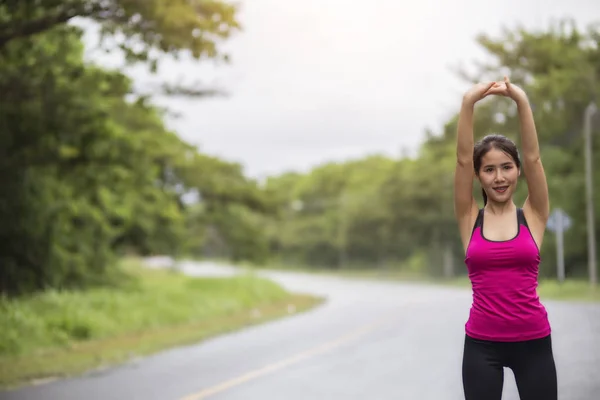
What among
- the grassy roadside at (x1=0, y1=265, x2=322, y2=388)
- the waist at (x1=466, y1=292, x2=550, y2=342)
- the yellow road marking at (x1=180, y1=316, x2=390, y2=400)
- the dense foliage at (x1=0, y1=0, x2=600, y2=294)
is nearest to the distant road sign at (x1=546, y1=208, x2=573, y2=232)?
the dense foliage at (x1=0, y1=0, x2=600, y2=294)

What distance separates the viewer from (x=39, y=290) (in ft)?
64.8

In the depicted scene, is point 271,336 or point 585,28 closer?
point 271,336

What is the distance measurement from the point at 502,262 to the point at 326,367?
7.86 meters

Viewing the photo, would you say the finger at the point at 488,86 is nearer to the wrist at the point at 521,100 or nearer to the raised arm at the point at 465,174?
the raised arm at the point at 465,174

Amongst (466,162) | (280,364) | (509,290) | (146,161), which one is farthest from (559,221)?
(509,290)

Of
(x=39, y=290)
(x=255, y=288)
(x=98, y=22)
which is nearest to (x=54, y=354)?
(x=98, y=22)

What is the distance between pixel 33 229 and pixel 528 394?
16.9 meters

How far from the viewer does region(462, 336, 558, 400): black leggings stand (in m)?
3.51

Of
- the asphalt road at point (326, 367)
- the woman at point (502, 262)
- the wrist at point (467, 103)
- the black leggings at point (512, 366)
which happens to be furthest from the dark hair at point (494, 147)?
the asphalt road at point (326, 367)

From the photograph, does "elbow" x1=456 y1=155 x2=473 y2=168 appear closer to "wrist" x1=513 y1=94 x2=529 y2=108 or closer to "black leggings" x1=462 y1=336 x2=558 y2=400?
"wrist" x1=513 y1=94 x2=529 y2=108

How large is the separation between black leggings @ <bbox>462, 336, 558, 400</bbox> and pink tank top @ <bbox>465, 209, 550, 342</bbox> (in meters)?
0.05

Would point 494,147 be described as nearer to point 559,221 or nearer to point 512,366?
point 512,366

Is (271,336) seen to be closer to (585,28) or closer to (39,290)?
(39,290)

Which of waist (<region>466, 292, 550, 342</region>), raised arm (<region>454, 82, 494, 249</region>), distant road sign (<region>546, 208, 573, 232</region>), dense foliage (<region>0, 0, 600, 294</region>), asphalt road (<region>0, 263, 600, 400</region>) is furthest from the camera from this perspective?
distant road sign (<region>546, 208, 573, 232</region>)
